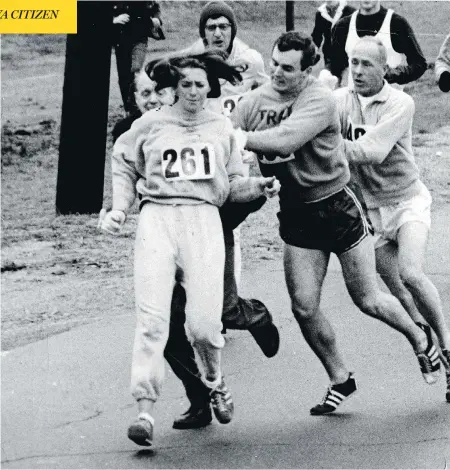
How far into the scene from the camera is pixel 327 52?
13289 mm

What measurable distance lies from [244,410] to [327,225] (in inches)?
41.3

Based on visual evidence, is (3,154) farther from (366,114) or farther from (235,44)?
(366,114)

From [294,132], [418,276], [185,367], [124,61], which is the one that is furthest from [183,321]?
[124,61]

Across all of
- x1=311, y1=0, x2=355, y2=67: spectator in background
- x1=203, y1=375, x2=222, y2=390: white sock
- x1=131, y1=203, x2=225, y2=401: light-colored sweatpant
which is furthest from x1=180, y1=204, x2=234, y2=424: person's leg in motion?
x1=311, y1=0, x2=355, y2=67: spectator in background

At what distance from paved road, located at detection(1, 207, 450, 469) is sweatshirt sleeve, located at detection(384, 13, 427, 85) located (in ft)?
7.14

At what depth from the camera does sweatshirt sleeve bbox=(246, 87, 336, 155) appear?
6078 millimetres

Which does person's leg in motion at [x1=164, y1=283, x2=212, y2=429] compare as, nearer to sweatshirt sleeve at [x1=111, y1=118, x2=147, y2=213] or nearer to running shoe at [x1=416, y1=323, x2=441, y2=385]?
sweatshirt sleeve at [x1=111, y1=118, x2=147, y2=213]

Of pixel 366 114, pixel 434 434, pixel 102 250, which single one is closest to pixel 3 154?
pixel 102 250

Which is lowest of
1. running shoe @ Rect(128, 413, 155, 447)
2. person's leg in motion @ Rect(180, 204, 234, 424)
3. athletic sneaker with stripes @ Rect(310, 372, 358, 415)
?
athletic sneaker with stripes @ Rect(310, 372, 358, 415)

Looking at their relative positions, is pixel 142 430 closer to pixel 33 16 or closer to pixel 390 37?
pixel 33 16

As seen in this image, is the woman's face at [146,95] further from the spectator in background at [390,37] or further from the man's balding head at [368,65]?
the spectator in background at [390,37]

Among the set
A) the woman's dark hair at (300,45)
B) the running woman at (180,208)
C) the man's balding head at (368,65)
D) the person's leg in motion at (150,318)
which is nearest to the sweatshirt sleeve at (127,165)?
the running woman at (180,208)

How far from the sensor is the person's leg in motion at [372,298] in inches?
252

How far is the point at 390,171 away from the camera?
6.94m
